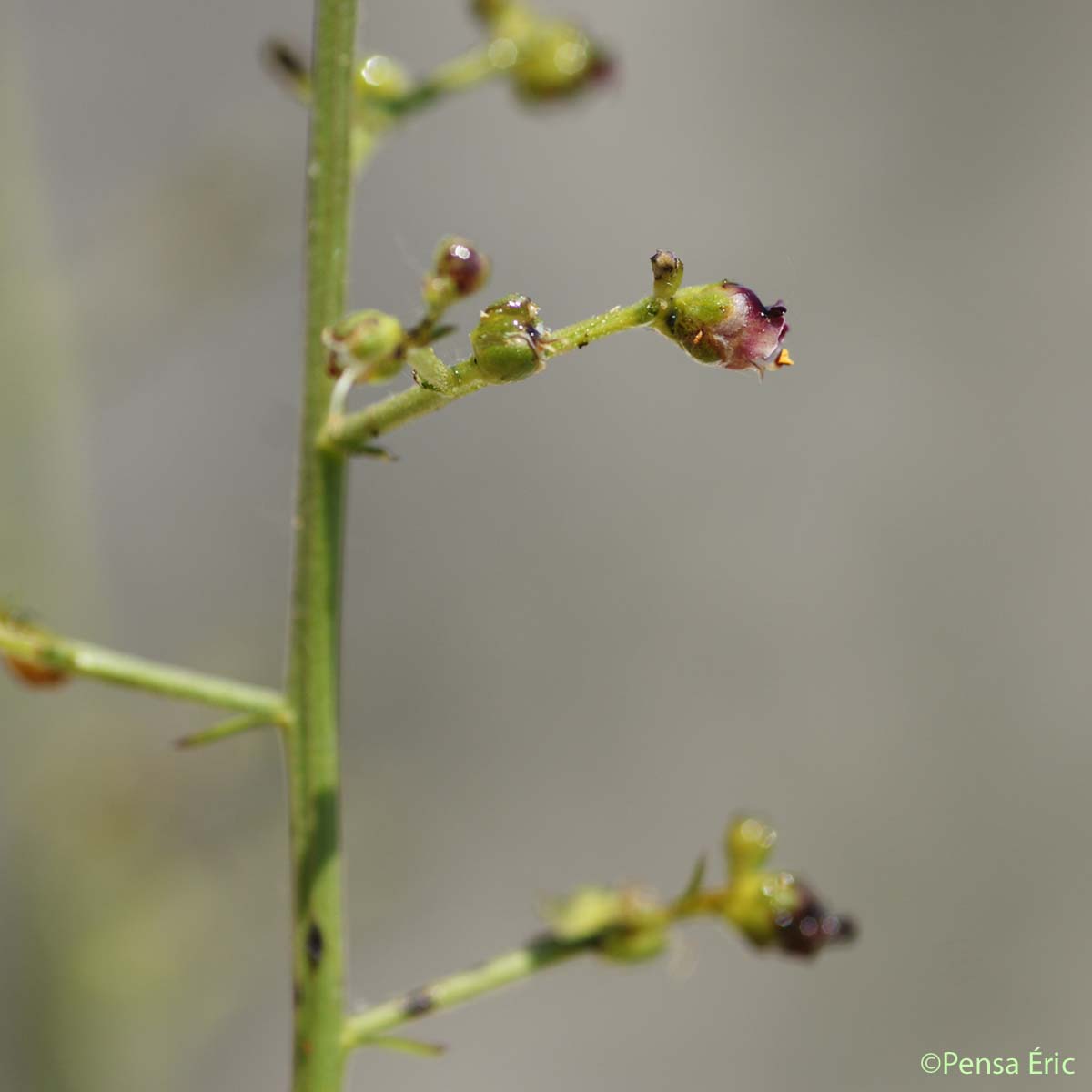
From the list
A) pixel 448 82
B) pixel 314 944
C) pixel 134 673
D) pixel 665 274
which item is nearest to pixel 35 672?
pixel 134 673

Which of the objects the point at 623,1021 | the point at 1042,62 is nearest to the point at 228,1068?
the point at 623,1021

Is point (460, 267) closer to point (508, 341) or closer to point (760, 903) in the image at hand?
point (508, 341)

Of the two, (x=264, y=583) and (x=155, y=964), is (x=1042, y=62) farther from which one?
(x=155, y=964)

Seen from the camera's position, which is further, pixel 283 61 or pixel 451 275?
pixel 283 61

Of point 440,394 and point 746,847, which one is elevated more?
point 440,394

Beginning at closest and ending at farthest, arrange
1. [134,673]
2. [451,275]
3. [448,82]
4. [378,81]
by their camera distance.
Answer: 1. [451,275]
2. [134,673]
3. [378,81]
4. [448,82]

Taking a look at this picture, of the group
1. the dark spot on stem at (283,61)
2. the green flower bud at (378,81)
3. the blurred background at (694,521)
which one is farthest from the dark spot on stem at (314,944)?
the blurred background at (694,521)
